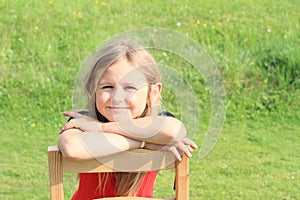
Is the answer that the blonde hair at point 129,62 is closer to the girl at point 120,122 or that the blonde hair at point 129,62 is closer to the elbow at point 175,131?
the girl at point 120,122

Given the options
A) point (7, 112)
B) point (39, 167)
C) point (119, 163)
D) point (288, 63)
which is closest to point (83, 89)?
point (119, 163)

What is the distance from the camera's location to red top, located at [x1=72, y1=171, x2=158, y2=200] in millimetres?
2693

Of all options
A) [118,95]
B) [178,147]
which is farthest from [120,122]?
[178,147]

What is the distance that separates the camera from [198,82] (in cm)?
646

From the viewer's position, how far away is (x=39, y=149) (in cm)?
554

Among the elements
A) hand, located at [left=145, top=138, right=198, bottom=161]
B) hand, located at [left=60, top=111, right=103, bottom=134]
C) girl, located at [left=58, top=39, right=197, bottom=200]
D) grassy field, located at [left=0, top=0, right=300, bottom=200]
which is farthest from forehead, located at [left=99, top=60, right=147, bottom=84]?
grassy field, located at [left=0, top=0, right=300, bottom=200]

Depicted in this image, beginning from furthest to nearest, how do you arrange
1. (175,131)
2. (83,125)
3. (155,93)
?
(155,93) < (83,125) < (175,131)

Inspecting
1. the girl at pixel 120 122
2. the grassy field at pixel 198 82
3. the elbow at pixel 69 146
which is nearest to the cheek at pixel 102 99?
the girl at pixel 120 122

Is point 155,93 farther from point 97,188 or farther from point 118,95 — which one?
point 97,188

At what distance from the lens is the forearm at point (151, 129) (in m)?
2.40

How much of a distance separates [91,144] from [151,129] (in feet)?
0.73

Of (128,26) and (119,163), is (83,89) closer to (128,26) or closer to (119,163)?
(119,163)

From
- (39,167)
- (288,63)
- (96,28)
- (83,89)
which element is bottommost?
(39,167)

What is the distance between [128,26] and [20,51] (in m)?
1.17
